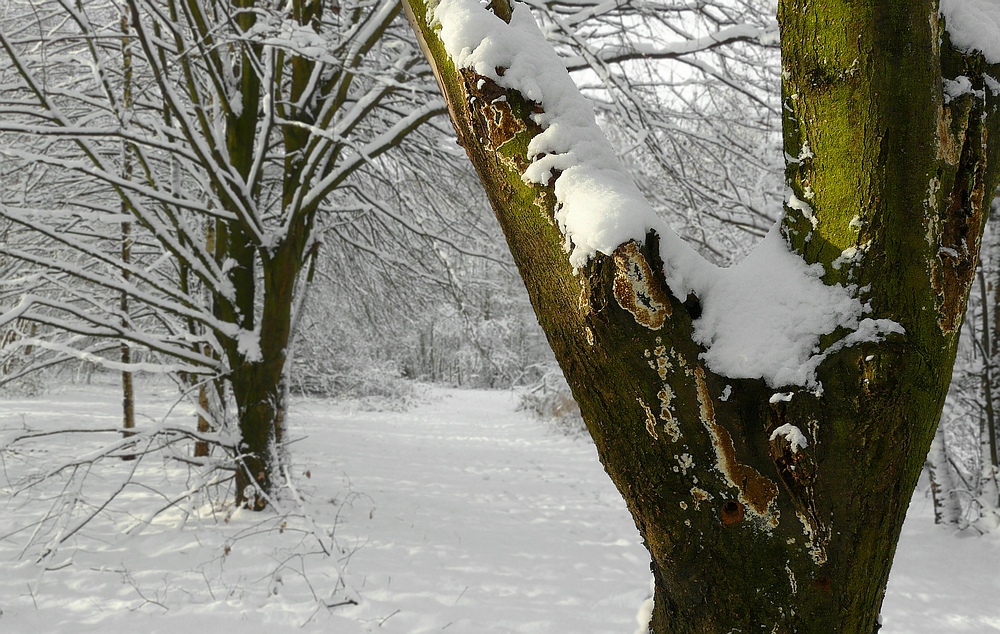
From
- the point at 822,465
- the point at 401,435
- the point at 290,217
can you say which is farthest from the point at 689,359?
the point at 401,435

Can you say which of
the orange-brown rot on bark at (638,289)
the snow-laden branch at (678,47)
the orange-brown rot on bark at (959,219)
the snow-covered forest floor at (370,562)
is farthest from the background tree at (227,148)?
the orange-brown rot on bark at (959,219)

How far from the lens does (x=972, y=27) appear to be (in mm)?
872

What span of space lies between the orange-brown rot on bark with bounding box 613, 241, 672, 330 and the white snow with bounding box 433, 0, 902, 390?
0.02 meters

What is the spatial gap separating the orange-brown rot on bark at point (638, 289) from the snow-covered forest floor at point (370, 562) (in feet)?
8.19

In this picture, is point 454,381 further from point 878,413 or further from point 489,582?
point 878,413

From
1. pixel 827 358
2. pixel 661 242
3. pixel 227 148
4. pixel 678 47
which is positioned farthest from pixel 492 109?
pixel 227 148

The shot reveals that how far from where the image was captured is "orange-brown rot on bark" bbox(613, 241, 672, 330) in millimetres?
831

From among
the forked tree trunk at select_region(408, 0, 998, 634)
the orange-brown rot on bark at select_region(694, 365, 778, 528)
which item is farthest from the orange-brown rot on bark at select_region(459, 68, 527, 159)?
the orange-brown rot on bark at select_region(694, 365, 778, 528)

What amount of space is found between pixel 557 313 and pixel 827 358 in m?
0.40

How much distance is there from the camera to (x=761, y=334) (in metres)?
0.87

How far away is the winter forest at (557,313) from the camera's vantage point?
2.76ft

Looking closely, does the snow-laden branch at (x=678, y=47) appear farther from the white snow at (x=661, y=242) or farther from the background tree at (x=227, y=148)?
the white snow at (x=661, y=242)

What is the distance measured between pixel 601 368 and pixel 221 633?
2631 millimetres

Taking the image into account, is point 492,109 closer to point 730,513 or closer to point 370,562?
point 730,513
